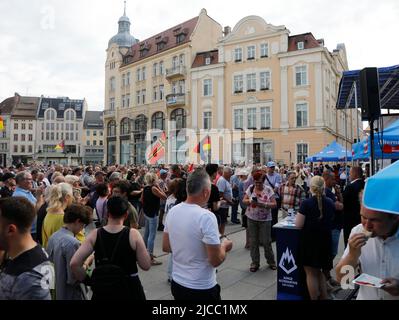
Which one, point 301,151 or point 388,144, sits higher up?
point 301,151

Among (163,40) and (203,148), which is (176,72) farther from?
(203,148)

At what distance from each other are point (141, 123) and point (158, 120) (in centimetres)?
355

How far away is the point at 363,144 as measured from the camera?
7.56 m

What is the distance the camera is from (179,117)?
41094 mm

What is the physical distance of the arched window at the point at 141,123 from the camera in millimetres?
45406

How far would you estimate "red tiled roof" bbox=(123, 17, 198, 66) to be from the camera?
41.9 meters

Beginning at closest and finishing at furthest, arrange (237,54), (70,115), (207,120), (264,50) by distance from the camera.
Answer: (264,50)
(237,54)
(207,120)
(70,115)

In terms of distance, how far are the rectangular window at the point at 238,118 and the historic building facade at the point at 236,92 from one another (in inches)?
4.7

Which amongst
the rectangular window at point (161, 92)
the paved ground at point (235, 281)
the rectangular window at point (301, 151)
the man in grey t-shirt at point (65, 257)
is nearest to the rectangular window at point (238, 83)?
the rectangular window at point (301, 151)

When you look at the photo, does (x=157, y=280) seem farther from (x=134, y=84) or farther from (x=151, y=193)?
(x=134, y=84)

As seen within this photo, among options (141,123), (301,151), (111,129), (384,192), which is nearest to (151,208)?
(384,192)

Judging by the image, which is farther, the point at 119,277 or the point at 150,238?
the point at 150,238
